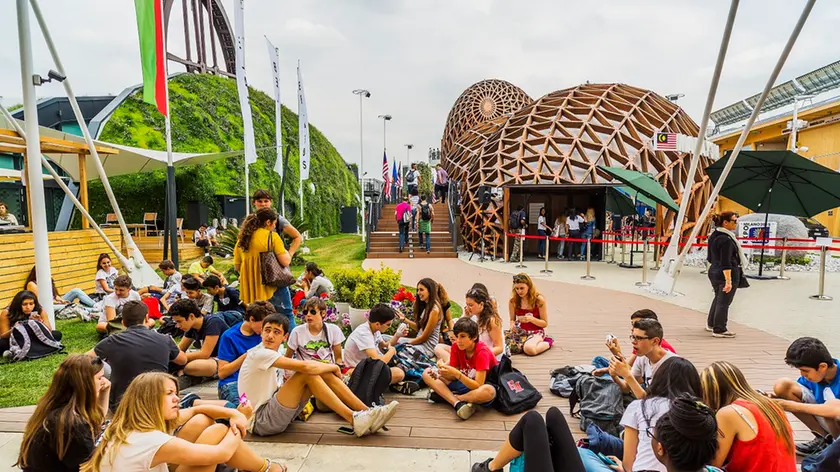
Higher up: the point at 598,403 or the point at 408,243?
the point at 408,243

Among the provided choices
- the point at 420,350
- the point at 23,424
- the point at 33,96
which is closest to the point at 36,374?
the point at 23,424

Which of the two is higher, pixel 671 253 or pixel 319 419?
pixel 671 253

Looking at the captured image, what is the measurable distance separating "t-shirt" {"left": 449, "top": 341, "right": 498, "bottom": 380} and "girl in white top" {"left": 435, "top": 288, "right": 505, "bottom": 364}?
495 millimetres

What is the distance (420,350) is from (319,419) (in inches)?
59.5

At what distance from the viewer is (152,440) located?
2.26 meters

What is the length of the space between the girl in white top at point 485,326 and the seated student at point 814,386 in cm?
233

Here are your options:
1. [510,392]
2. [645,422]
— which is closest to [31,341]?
[510,392]

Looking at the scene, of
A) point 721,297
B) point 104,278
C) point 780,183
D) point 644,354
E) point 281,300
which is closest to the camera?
point 644,354

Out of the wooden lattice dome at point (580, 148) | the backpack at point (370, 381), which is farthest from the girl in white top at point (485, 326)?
the wooden lattice dome at point (580, 148)

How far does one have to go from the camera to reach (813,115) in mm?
28906

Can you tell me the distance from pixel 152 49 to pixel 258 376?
8592 millimetres

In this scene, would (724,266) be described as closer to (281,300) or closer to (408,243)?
(281,300)

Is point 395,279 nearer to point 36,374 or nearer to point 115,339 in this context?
point 115,339

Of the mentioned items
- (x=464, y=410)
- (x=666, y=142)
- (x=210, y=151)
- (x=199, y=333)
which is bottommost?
(x=464, y=410)
